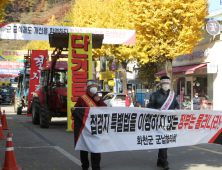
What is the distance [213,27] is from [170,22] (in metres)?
3.53

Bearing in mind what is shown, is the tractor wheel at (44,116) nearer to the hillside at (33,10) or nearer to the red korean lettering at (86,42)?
the red korean lettering at (86,42)

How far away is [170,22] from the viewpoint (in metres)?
20.3

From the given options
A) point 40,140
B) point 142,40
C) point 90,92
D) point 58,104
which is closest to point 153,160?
point 90,92

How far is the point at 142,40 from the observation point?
2311cm

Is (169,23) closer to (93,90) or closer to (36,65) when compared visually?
(36,65)

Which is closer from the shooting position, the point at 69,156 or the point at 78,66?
the point at 69,156

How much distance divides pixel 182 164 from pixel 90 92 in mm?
2603

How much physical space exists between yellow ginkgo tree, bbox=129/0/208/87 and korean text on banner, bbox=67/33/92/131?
28.7ft

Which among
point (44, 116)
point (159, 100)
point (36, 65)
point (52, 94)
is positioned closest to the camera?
point (159, 100)

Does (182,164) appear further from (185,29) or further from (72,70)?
(185,29)

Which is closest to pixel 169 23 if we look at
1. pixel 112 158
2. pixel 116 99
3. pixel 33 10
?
pixel 116 99

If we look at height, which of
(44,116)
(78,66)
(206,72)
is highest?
(206,72)

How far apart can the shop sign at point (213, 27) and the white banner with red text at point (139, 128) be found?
15499mm

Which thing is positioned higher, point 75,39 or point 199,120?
point 75,39
